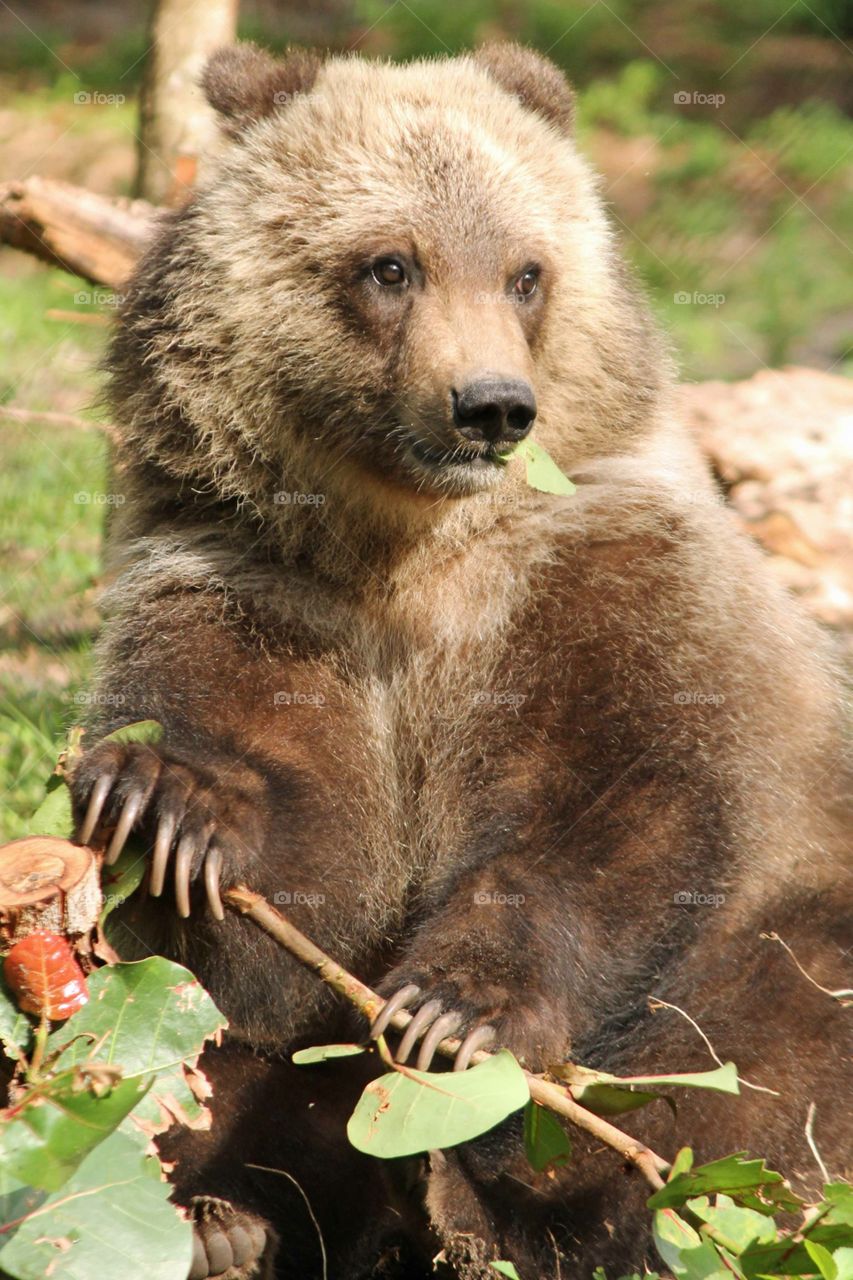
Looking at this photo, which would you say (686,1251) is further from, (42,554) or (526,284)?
(42,554)

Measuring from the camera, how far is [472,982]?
3.92 meters

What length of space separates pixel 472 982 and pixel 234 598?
1374mm

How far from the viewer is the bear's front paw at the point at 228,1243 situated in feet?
13.2

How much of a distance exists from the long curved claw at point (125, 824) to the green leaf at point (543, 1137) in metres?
1.16

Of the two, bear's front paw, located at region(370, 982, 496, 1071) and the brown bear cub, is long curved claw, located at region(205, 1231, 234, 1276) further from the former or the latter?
bear's front paw, located at region(370, 982, 496, 1071)

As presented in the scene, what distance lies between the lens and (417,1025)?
376 centimetres

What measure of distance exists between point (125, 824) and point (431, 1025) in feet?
2.90

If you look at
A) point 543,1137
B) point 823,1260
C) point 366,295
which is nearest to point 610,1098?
point 543,1137

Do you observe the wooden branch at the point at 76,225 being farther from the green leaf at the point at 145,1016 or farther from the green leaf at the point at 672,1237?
the green leaf at the point at 672,1237

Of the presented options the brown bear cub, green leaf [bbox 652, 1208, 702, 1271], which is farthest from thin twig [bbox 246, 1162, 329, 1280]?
green leaf [bbox 652, 1208, 702, 1271]

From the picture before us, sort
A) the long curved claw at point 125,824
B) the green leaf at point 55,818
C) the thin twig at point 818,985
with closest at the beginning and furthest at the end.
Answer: the long curved claw at point 125,824 < the green leaf at point 55,818 < the thin twig at point 818,985

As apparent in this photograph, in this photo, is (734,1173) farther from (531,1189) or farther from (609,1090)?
(531,1189)

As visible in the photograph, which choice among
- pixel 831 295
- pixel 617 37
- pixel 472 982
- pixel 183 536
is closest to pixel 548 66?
pixel 183 536

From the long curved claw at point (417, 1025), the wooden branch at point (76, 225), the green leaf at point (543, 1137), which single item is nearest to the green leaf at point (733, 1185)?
the green leaf at point (543, 1137)
